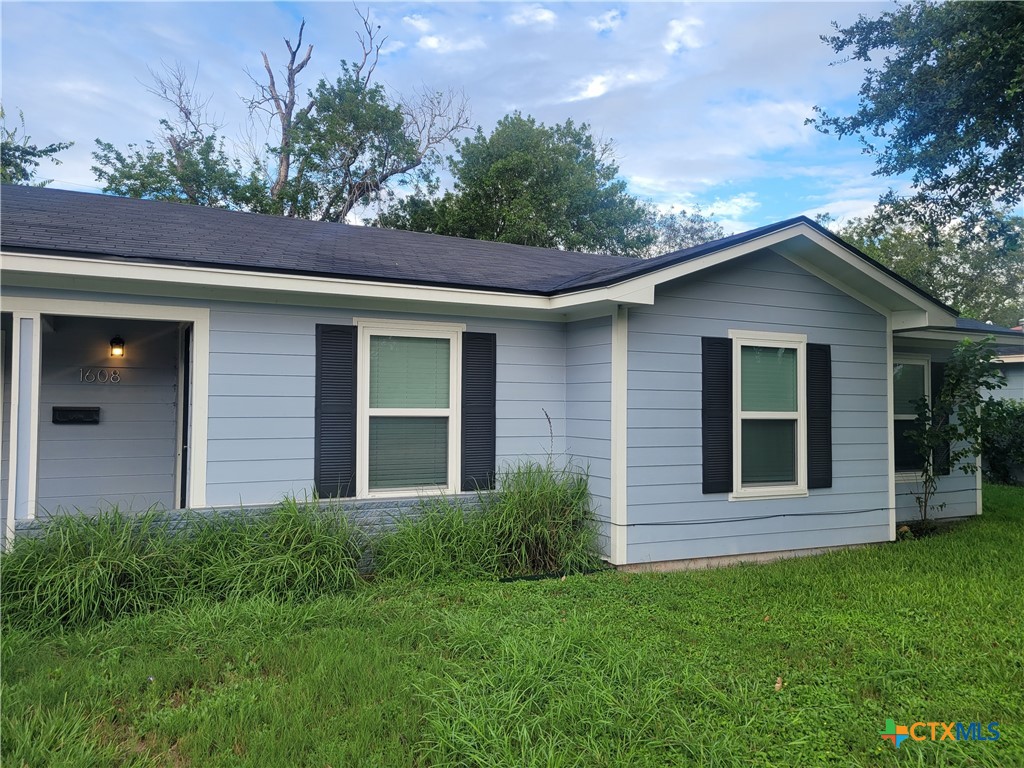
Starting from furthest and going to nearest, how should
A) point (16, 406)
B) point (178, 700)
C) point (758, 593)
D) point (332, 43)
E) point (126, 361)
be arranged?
point (332, 43) → point (126, 361) → point (758, 593) → point (16, 406) → point (178, 700)

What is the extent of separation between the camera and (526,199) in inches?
782

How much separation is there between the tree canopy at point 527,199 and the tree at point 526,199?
1.2 inches

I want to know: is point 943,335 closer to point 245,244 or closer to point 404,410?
point 404,410

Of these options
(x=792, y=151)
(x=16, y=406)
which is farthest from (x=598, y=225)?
(x=16, y=406)

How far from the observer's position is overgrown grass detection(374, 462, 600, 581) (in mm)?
5172

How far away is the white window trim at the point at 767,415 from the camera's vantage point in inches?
241

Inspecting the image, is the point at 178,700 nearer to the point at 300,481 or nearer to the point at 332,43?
the point at 300,481

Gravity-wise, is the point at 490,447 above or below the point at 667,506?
above

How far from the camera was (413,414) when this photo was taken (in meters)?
5.67

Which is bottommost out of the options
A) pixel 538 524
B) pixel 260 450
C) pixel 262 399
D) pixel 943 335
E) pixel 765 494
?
pixel 538 524

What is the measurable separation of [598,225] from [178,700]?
19.3 m

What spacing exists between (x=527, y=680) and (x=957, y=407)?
6.87 meters

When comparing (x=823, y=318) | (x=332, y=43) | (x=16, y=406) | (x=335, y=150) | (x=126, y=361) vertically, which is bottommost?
(x=16, y=406)

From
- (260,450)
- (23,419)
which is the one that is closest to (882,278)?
(260,450)
